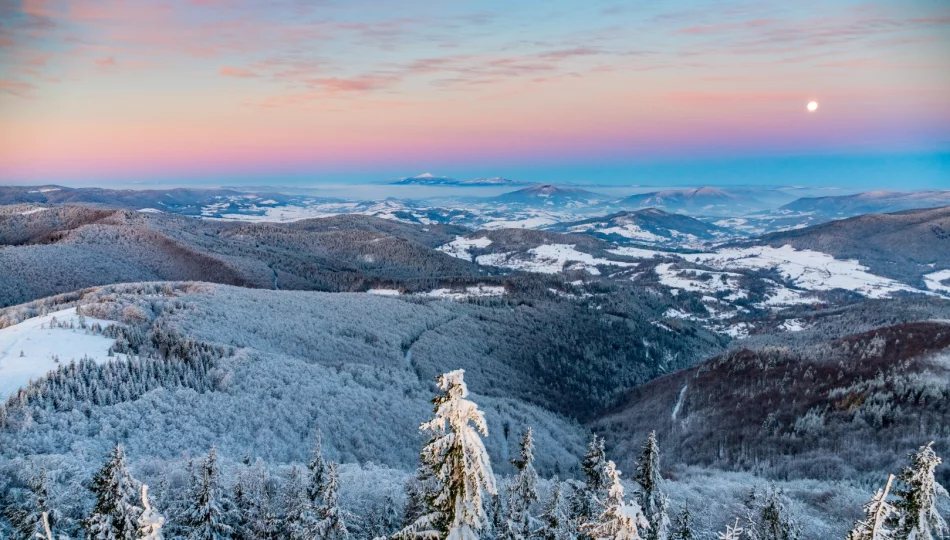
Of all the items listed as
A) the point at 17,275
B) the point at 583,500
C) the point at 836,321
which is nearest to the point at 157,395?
the point at 583,500

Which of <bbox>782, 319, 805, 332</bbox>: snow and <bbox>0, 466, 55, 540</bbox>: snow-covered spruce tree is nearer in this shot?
<bbox>0, 466, 55, 540</bbox>: snow-covered spruce tree

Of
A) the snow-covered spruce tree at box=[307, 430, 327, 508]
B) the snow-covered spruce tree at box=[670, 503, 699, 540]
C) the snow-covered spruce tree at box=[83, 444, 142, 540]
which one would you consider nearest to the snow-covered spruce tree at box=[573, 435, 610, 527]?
the snow-covered spruce tree at box=[670, 503, 699, 540]

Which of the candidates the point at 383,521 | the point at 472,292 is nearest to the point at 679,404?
the point at 383,521

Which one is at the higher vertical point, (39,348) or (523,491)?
(523,491)

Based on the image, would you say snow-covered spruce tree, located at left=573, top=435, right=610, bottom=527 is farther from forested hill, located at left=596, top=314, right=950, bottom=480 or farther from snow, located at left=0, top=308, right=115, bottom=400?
snow, located at left=0, top=308, right=115, bottom=400

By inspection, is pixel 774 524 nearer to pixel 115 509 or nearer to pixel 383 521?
pixel 383 521

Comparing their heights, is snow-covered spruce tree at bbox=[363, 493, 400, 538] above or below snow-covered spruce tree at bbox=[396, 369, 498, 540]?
below

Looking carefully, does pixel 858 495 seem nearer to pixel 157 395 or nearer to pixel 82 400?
pixel 157 395
